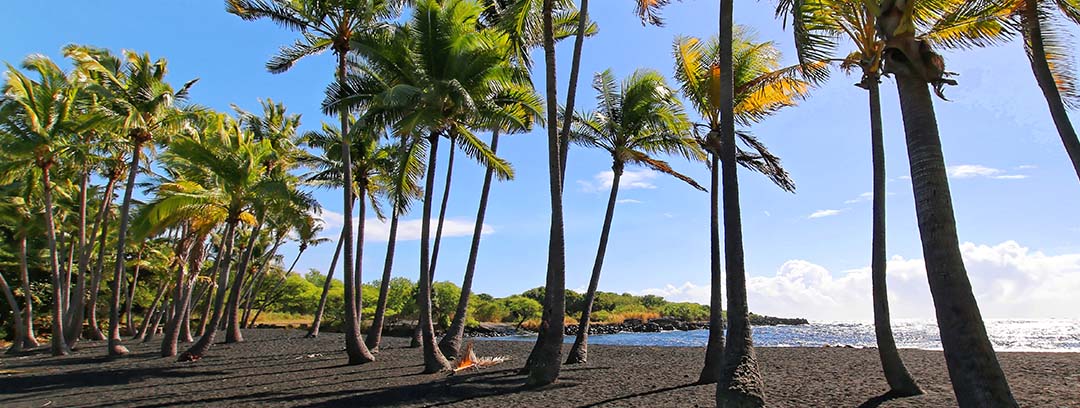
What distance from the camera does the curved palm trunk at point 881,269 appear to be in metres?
8.01

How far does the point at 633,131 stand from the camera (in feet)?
47.2

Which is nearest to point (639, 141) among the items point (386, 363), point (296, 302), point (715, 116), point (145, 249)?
point (715, 116)

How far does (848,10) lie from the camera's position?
7.64 meters

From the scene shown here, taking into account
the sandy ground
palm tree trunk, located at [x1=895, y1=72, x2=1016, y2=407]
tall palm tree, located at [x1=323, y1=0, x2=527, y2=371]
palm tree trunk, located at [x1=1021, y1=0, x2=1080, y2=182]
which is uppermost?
tall palm tree, located at [x1=323, y1=0, x2=527, y2=371]

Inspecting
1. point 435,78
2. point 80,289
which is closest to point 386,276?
point 435,78

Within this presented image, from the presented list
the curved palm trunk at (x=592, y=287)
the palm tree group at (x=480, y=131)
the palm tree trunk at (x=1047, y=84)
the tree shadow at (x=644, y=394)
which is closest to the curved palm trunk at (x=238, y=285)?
the palm tree group at (x=480, y=131)

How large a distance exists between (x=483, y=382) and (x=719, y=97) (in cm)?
703

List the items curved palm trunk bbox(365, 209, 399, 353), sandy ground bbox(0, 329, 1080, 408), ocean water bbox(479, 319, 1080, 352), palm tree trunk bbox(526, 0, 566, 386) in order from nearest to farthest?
sandy ground bbox(0, 329, 1080, 408)
palm tree trunk bbox(526, 0, 566, 386)
curved palm trunk bbox(365, 209, 399, 353)
ocean water bbox(479, 319, 1080, 352)

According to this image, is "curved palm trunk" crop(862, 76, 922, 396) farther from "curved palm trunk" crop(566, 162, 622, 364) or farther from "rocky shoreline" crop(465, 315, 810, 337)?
"rocky shoreline" crop(465, 315, 810, 337)

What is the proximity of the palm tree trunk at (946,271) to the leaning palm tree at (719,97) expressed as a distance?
14.0 ft

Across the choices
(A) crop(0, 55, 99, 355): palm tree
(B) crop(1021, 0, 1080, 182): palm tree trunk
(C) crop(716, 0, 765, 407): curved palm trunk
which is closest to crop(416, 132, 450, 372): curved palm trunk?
(C) crop(716, 0, 765, 407): curved palm trunk

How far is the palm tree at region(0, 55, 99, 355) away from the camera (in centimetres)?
1884

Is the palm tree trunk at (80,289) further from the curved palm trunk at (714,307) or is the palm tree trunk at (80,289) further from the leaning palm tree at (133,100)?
the curved palm trunk at (714,307)

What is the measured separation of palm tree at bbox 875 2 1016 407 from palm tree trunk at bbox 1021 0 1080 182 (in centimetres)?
316
